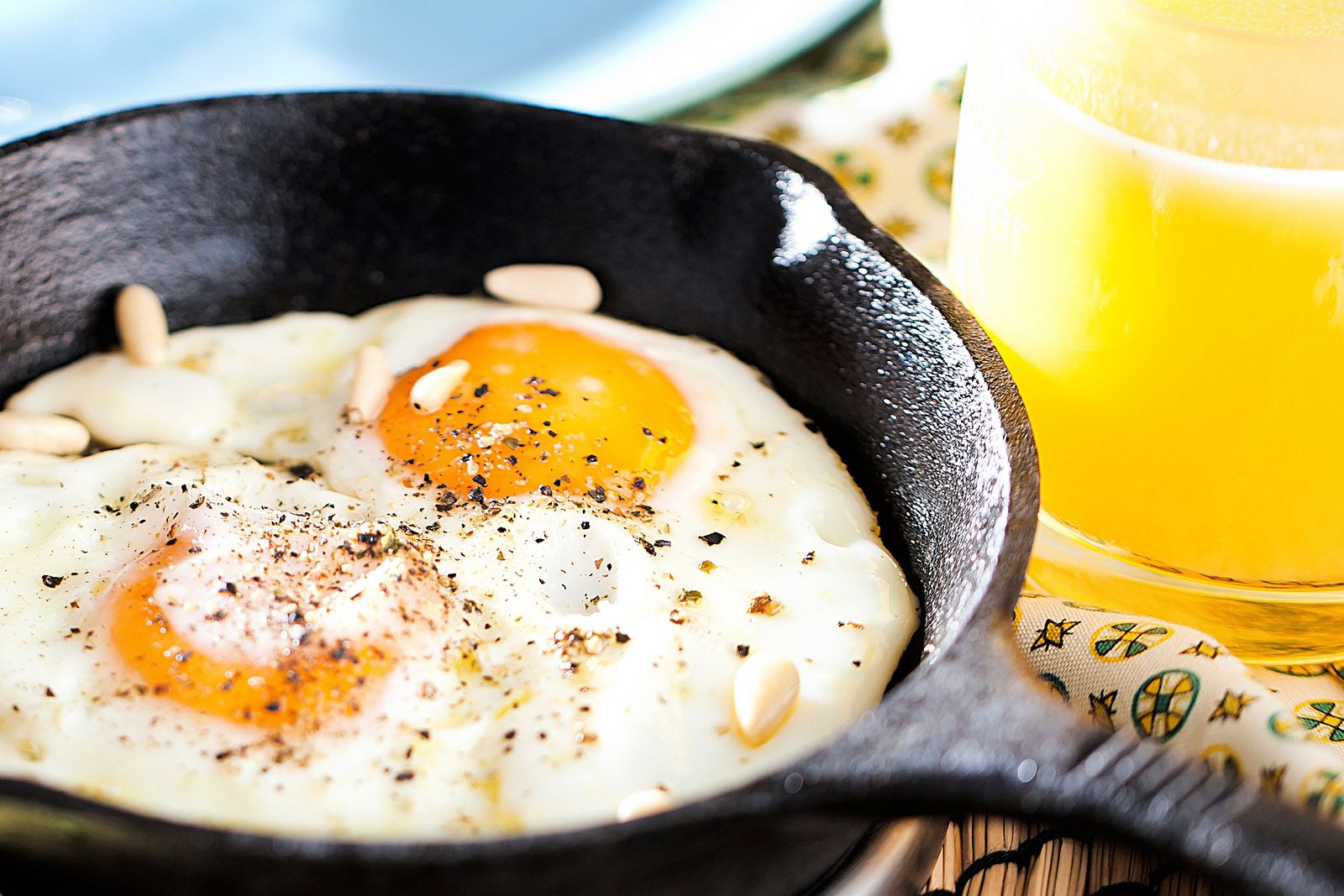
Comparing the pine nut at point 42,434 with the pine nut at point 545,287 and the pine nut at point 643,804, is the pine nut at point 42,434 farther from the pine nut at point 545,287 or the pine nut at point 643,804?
the pine nut at point 643,804

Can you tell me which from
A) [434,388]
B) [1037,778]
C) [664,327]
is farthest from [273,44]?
[1037,778]

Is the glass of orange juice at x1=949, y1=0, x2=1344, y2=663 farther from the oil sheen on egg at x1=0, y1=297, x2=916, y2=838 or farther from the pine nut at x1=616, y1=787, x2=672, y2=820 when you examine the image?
the pine nut at x1=616, y1=787, x2=672, y2=820

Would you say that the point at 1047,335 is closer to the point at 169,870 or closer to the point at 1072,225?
the point at 1072,225

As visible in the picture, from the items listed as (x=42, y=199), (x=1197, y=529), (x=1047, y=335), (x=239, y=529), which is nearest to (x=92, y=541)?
(x=239, y=529)

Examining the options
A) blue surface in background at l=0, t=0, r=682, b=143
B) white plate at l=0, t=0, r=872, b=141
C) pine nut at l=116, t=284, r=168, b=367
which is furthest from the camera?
blue surface in background at l=0, t=0, r=682, b=143

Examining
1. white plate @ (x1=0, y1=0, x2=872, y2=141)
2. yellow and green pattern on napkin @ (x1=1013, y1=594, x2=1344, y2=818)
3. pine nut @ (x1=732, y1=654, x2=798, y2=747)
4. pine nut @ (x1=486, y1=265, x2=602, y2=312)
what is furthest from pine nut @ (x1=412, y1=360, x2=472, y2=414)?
white plate @ (x1=0, y1=0, x2=872, y2=141)

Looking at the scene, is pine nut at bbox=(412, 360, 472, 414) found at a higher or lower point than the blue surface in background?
lower
